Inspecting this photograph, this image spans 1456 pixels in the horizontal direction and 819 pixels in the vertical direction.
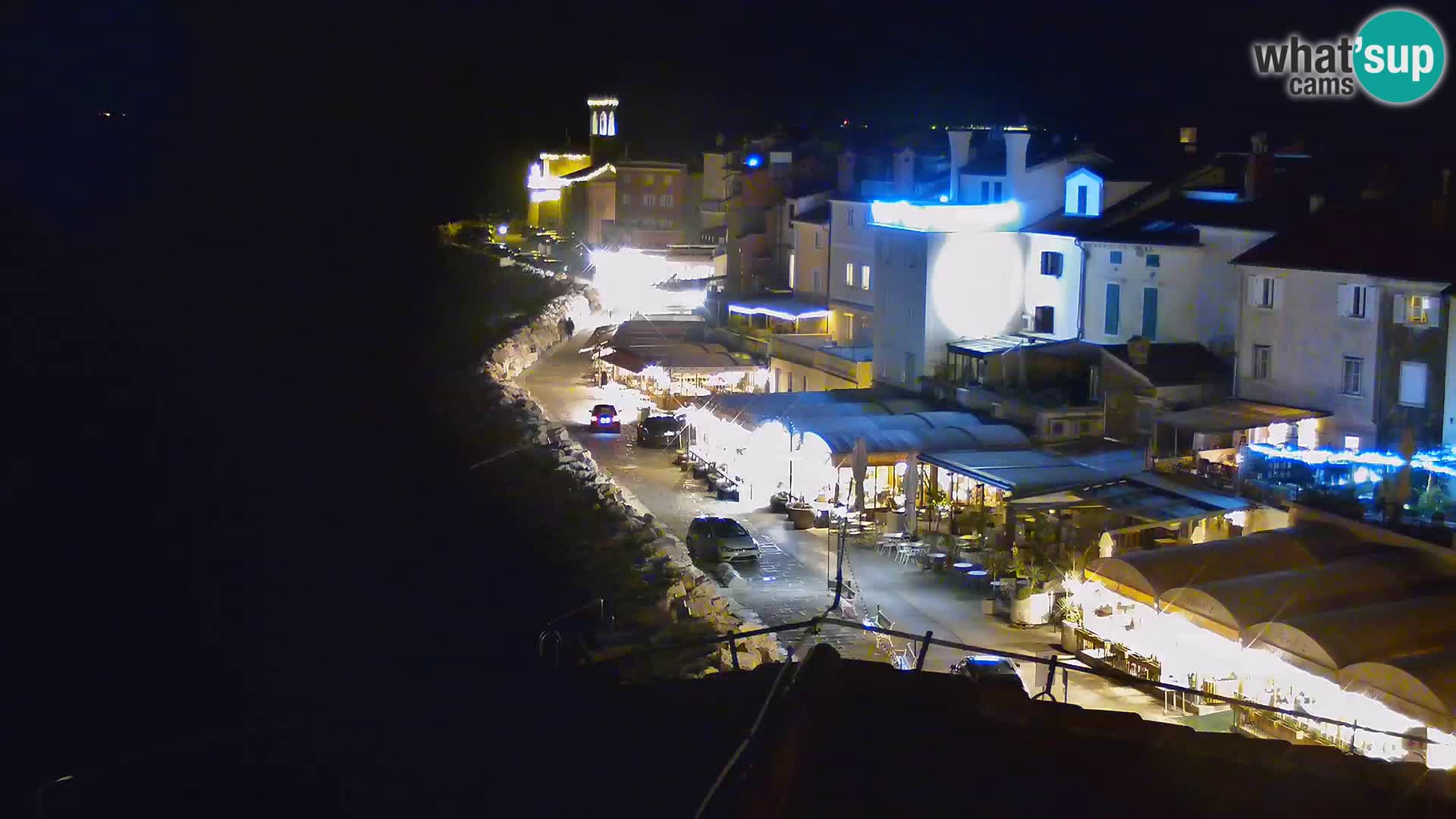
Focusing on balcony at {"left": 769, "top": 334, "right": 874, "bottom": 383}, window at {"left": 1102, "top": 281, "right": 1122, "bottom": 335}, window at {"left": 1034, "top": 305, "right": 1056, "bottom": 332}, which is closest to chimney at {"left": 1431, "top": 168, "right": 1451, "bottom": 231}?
window at {"left": 1102, "top": 281, "right": 1122, "bottom": 335}

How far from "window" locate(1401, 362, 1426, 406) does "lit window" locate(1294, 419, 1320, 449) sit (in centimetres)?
138

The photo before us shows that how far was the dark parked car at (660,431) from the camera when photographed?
30688mm

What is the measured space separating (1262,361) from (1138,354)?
2.39 m

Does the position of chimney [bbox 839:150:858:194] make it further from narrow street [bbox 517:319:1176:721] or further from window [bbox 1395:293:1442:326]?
window [bbox 1395:293:1442:326]

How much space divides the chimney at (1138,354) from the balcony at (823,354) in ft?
25.2

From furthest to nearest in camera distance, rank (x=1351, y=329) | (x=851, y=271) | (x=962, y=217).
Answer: (x=851, y=271) < (x=962, y=217) < (x=1351, y=329)

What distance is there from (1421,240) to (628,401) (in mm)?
18867

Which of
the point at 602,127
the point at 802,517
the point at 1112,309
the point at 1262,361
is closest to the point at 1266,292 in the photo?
Result: the point at 1262,361

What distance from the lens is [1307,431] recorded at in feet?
74.5

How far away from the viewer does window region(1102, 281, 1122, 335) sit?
28438 millimetres

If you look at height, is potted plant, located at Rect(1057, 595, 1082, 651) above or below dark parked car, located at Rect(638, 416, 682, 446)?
below

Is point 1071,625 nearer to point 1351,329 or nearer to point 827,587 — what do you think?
point 827,587

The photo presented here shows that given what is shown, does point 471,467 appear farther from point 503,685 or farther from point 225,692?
point 503,685

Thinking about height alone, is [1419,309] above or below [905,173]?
below
